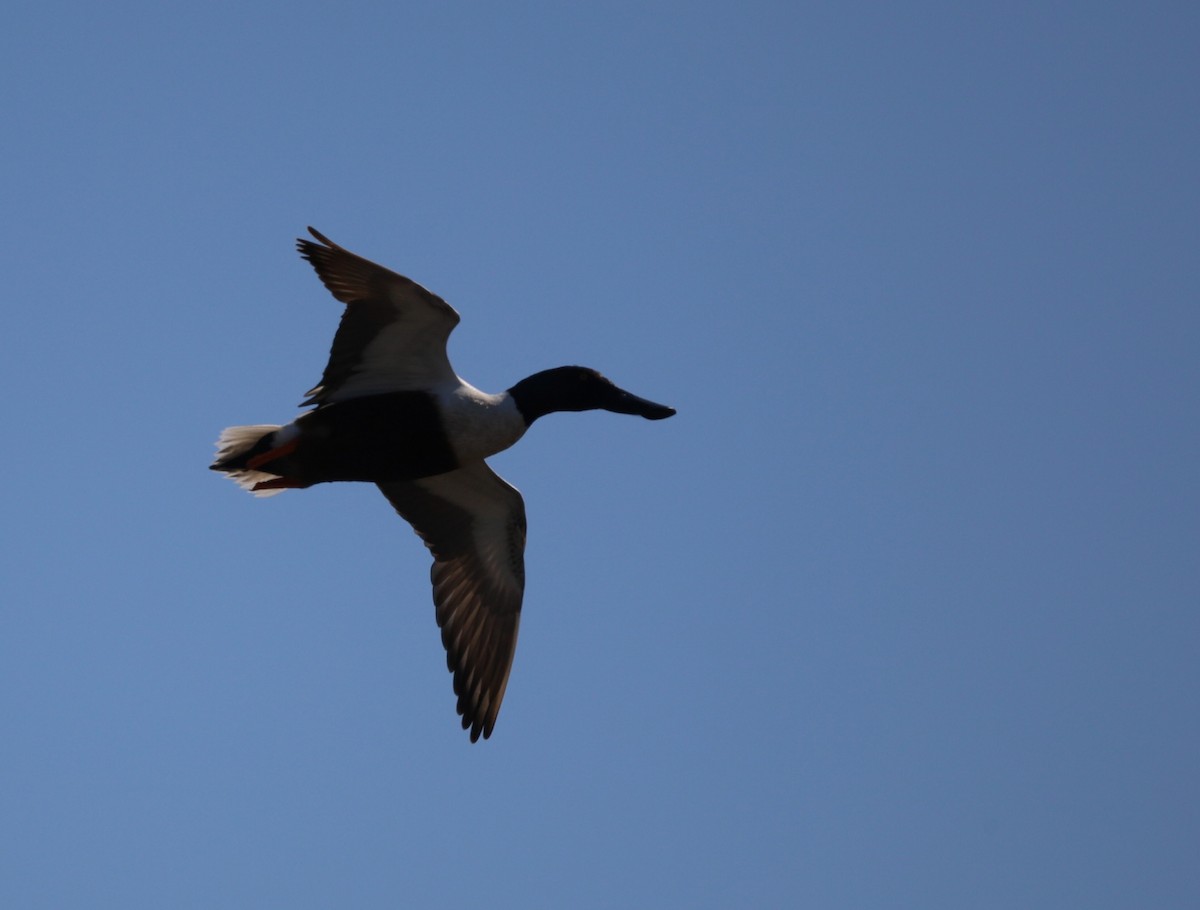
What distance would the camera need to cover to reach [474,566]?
10805 millimetres

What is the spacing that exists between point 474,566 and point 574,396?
1.55 metres

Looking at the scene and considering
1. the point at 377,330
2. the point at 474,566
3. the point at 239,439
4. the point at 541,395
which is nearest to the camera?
the point at 377,330

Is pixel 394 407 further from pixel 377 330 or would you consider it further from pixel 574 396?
pixel 574 396

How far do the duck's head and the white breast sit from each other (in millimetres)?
135

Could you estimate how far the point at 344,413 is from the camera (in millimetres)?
9375

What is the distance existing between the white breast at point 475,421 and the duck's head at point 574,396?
14 centimetres

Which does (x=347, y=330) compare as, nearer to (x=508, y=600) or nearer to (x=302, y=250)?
(x=302, y=250)

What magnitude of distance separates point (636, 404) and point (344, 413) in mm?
1869

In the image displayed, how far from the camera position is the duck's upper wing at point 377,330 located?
9078 mm

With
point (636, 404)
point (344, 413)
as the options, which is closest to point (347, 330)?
point (344, 413)

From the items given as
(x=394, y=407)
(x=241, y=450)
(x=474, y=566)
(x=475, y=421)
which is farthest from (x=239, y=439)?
(x=474, y=566)

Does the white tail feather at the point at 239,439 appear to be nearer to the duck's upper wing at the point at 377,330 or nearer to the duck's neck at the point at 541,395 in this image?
the duck's upper wing at the point at 377,330

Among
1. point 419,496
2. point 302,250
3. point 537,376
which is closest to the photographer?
point 302,250

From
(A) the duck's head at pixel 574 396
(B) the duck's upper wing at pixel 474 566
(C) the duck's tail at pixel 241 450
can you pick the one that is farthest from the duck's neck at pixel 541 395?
(C) the duck's tail at pixel 241 450
